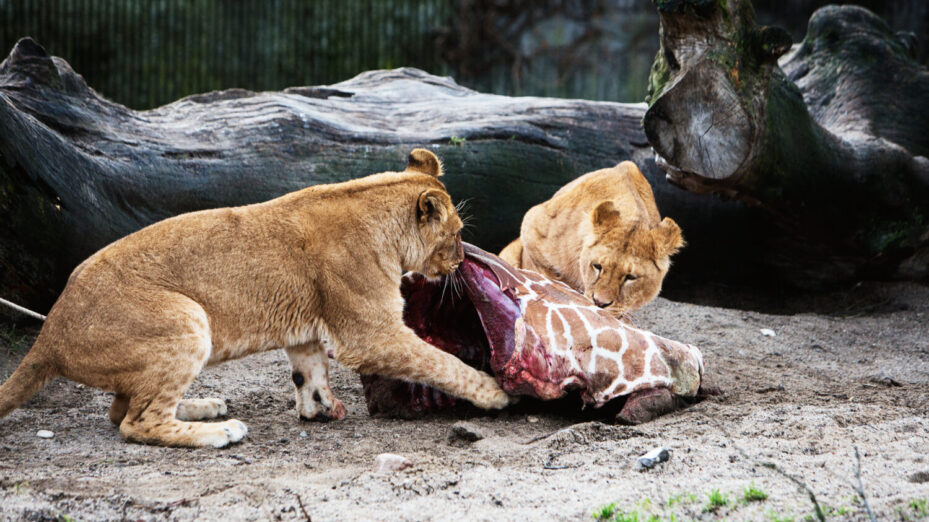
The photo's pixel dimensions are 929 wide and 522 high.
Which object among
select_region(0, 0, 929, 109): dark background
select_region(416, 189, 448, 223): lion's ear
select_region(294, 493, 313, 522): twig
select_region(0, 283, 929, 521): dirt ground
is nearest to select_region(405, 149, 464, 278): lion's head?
select_region(416, 189, 448, 223): lion's ear

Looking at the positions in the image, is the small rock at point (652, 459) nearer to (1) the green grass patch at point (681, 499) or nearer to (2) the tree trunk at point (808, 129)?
(1) the green grass patch at point (681, 499)

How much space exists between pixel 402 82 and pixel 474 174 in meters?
1.66

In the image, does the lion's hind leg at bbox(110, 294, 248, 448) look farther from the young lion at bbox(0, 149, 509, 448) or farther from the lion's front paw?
the lion's front paw

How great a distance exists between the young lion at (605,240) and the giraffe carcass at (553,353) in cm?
61

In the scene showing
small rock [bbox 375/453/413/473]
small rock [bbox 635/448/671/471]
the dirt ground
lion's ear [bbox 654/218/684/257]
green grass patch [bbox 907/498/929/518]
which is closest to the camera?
Result: green grass patch [bbox 907/498/929/518]

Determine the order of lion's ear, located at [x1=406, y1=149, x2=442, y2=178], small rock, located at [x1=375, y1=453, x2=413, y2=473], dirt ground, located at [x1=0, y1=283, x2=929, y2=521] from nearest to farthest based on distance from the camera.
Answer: dirt ground, located at [x1=0, y1=283, x2=929, y2=521]
small rock, located at [x1=375, y1=453, x2=413, y2=473]
lion's ear, located at [x1=406, y1=149, x2=442, y2=178]

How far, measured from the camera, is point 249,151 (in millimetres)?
6410

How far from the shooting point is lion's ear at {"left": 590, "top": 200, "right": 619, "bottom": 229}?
564 cm

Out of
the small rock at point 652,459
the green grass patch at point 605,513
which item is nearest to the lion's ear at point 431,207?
the small rock at point 652,459

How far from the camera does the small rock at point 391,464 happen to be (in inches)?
140

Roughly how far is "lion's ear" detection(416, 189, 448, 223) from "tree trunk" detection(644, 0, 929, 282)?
1.47 m

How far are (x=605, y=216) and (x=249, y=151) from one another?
2.56m

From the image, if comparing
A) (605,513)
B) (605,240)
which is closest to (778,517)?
(605,513)

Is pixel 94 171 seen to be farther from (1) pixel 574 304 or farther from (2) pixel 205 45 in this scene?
(2) pixel 205 45
